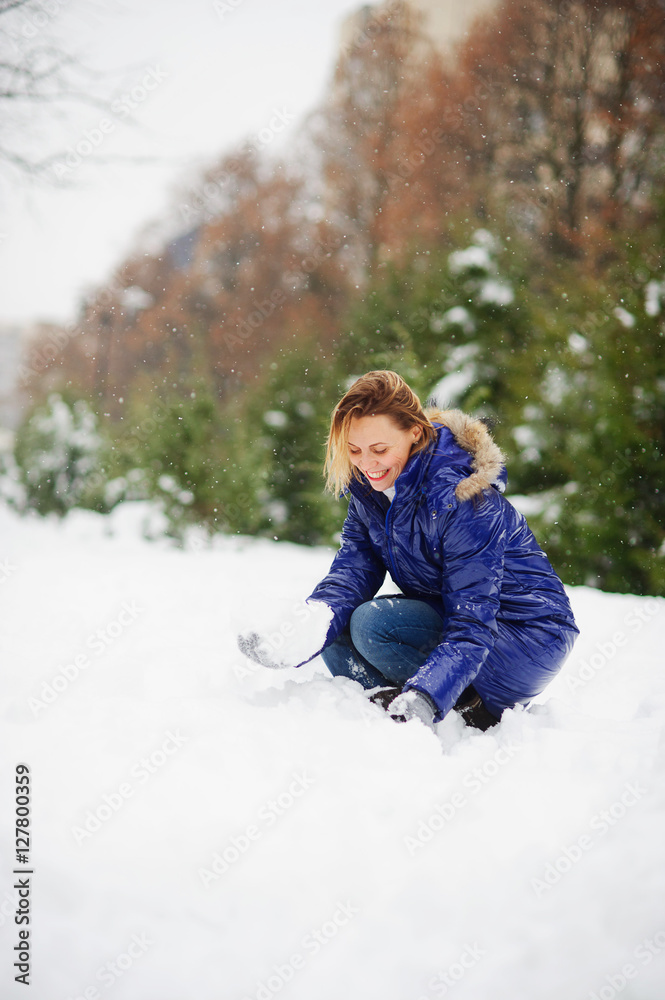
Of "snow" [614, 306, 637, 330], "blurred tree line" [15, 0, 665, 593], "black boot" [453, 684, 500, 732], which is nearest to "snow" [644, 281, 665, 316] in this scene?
"blurred tree line" [15, 0, 665, 593]

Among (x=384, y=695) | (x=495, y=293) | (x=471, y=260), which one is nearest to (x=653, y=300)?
(x=495, y=293)

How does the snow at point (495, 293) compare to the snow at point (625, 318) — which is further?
the snow at point (495, 293)

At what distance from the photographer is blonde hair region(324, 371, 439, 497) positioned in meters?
1.81

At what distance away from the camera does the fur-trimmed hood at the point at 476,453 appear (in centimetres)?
175

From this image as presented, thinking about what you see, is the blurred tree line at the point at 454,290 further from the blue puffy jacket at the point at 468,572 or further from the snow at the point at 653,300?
the blue puffy jacket at the point at 468,572

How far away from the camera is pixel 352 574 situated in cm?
215

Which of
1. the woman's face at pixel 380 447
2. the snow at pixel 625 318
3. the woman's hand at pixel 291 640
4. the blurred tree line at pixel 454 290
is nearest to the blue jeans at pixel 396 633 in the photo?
the woman's hand at pixel 291 640

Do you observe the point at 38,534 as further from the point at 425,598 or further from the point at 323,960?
the point at 323,960

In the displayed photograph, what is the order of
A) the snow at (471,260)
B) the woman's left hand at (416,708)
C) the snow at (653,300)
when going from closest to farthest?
1. the woman's left hand at (416,708)
2. the snow at (653,300)
3. the snow at (471,260)

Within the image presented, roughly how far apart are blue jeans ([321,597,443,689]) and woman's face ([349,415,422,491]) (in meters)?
0.39

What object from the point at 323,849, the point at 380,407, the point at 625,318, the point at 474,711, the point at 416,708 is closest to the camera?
the point at 323,849

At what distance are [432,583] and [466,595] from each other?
30 cm

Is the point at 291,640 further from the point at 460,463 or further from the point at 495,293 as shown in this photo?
the point at 495,293

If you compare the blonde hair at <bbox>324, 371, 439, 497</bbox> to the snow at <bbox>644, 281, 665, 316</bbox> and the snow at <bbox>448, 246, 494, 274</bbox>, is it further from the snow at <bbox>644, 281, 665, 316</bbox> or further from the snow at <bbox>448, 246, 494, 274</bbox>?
the snow at <bbox>448, 246, 494, 274</bbox>
